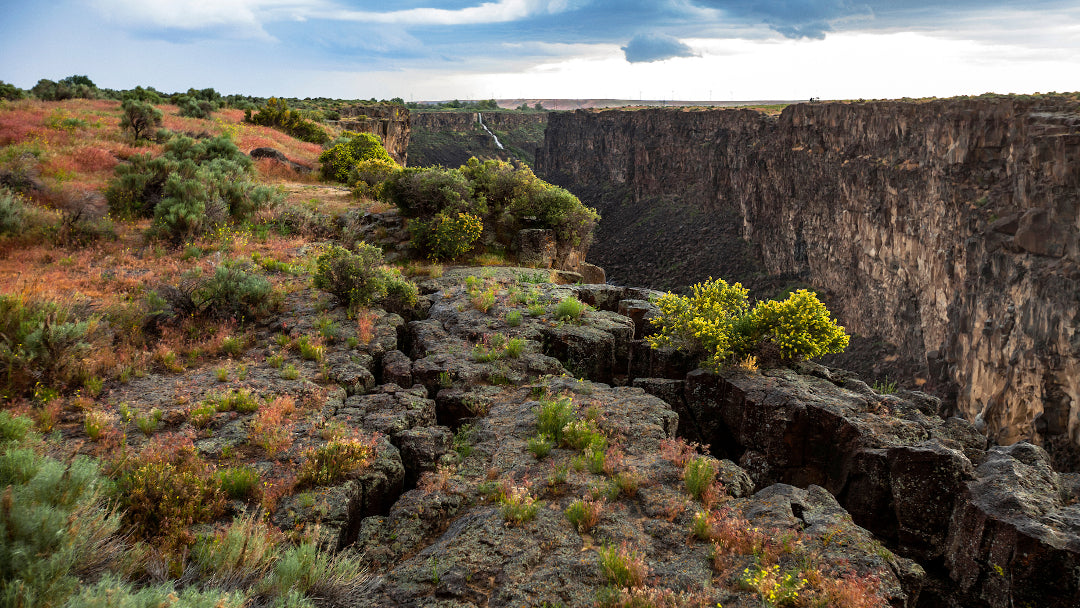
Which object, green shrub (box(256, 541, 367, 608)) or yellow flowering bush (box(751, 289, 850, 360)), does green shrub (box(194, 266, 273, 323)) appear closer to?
green shrub (box(256, 541, 367, 608))

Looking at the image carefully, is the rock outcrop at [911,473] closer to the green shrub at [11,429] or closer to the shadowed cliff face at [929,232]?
the green shrub at [11,429]

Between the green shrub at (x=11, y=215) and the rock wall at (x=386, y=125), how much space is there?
108 feet

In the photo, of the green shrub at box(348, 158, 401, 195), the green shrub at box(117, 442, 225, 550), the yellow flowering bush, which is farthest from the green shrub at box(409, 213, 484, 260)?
the green shrub at box(117, 442, 225, 550)

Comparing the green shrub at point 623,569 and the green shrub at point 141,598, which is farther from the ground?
the green shrub at point 141,598

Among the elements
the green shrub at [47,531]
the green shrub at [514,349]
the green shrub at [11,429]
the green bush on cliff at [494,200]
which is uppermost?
the green bush on cliff at [494,200]

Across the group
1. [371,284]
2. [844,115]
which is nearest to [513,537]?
[371,284]

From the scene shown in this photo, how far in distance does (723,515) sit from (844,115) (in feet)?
158

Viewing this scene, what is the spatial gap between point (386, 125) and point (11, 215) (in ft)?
133

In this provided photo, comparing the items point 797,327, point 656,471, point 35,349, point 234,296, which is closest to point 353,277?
point 234,296

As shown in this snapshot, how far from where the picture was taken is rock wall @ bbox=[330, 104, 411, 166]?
175 feet

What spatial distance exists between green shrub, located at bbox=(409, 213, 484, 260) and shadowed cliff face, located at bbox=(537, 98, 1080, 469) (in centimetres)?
2646

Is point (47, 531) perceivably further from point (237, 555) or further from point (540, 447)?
point (540, 447)

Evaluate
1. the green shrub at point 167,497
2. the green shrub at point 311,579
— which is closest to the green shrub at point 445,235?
the green shrub at point 167,497

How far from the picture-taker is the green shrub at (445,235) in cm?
2192
